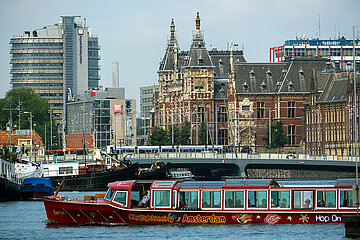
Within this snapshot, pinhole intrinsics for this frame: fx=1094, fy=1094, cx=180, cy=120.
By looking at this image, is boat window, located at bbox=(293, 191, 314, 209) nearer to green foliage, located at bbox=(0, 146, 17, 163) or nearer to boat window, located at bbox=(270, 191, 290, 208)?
boat window, located at bbox=(270, 191, 290, 208)

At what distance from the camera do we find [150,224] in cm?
7994

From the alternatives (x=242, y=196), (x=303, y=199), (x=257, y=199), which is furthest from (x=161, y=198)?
(x=303, y=199)

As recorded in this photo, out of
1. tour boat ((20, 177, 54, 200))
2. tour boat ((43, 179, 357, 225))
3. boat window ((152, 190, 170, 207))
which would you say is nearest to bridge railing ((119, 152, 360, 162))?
tour boat ((20, 177, 54, 200))

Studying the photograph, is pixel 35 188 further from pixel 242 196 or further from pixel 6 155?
pixel 242 196

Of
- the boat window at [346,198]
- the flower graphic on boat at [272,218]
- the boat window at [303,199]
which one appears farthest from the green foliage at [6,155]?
the boat window at [346,198]

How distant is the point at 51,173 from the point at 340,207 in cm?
6559

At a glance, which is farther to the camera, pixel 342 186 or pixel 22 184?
pixel 22 184

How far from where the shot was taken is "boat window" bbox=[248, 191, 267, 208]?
259 ft

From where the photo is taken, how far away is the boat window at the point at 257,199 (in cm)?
7881

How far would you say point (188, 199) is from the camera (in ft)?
261

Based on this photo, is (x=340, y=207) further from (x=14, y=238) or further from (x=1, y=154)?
(x=1, y=154)

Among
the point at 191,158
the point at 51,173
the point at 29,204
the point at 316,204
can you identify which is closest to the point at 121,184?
the point at 316,204

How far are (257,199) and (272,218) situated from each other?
1.74m

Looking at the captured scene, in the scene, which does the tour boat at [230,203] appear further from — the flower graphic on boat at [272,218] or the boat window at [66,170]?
the boat window at [66,170]
